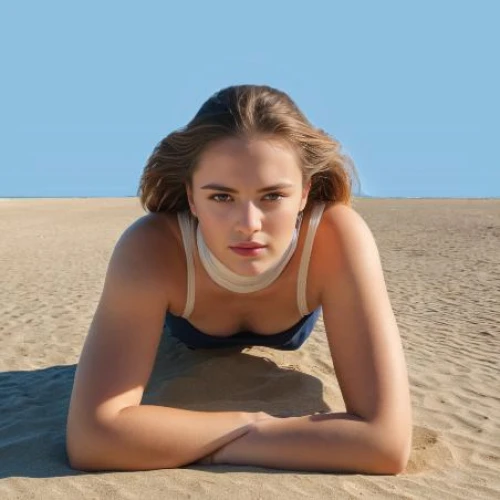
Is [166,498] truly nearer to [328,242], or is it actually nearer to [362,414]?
[362,414]

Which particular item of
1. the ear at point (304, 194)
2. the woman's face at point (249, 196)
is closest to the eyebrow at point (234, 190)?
the woman's face at point (249, 196)

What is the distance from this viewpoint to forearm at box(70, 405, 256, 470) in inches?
128

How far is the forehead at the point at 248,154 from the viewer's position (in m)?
3.20

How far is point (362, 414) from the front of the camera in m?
3.35

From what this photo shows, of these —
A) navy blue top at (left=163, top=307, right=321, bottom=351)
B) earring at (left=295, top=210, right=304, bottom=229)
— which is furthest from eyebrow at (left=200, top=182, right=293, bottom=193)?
navy blue top at (left=163, top=307, right=321, bottom=351)

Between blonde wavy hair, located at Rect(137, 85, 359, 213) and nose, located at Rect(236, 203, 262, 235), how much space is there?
320mm

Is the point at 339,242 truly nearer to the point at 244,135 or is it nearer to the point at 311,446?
the point at 244,135

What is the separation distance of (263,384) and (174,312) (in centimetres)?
116

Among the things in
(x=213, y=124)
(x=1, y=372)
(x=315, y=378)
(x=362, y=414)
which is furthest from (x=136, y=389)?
(x=1, y=372)

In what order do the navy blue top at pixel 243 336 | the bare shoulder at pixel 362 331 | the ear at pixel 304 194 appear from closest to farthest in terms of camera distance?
the bare shoulder at pixel 362 331 < the ear at pixel 304 194 < the navy blue top at pixel 243 336

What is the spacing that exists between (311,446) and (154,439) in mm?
658

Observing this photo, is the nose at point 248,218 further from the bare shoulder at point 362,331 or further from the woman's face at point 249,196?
the bare shoulder at point 362,331

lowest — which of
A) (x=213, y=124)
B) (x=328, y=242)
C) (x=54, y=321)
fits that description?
(x=54, y=321)

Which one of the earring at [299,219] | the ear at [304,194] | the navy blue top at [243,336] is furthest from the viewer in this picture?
the navy blue top at [243,336]
